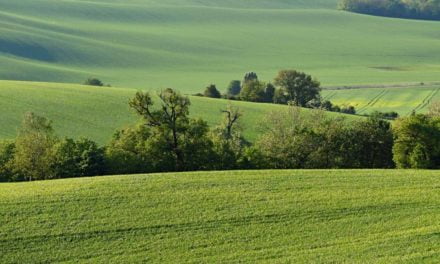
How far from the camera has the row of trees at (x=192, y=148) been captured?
39.0 meters

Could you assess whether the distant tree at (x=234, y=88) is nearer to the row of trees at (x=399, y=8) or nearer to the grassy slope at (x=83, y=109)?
the grassy slope at (x=83, y=109)

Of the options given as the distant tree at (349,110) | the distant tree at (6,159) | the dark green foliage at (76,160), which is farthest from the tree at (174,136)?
the distant tree at (349,110)

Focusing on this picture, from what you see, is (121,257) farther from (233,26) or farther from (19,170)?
(233,26)

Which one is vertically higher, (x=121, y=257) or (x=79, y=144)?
(x=79, y=144)

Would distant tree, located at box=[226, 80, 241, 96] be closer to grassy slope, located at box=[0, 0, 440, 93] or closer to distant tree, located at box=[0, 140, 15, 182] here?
grassy slope, located at box=[0, 0, 440, 93]

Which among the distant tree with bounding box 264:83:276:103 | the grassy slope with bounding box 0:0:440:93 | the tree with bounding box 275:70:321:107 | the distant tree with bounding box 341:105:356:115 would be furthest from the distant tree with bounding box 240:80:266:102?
the grassy slope with bounding box 0:0:440:93

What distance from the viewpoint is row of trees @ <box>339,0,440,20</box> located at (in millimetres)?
153125

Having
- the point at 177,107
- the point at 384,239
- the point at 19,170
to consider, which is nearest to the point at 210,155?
the point at 177,107

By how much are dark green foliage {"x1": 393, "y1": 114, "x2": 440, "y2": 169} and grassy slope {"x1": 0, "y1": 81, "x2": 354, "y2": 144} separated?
50.7ft

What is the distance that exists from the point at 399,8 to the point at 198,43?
54449 mm

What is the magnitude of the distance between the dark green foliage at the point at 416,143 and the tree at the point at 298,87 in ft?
117

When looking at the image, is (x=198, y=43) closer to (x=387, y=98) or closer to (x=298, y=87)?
(x=387, y=98)

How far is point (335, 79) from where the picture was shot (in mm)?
99062

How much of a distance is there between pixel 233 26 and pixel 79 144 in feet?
325
